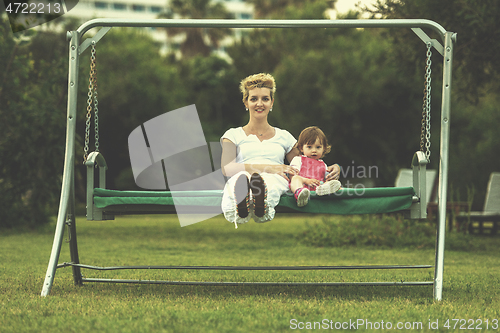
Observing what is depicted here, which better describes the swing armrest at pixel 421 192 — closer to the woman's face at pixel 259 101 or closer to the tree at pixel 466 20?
the woman's face at pixel 259 101

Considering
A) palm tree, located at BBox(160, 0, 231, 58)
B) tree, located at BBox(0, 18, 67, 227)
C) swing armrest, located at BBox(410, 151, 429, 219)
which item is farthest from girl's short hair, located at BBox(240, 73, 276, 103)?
palm tree, located at BBox(160, 0, 231, 58)

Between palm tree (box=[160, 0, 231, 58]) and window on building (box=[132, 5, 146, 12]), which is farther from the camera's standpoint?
window on building (box=[132, 5, 146, 12])

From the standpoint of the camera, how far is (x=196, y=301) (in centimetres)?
425

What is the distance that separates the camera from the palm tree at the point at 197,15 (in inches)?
1467

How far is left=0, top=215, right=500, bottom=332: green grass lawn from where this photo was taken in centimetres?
345

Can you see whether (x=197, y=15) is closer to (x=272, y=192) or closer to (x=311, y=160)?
(x=311, y=160)

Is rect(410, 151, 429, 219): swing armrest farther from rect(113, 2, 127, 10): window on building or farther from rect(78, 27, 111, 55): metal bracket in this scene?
rect(113, 2, 127, 10): window on building

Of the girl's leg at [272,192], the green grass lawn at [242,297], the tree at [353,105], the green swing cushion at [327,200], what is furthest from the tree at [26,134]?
the tree at [353,105]

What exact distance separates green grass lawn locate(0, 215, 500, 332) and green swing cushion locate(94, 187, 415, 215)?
0.67 meters

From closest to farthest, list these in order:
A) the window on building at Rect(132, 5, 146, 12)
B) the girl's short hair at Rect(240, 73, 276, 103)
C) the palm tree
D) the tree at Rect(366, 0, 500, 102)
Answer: the girl's short hair at Rect(240, 73, 276, 103), the tree at Rect(366, 0, 500, 102), the palm tree, the window on building at Rect(132, 5, 146, 12)

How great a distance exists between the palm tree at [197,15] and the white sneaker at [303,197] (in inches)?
1335

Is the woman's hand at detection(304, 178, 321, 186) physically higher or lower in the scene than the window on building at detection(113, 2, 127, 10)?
lower

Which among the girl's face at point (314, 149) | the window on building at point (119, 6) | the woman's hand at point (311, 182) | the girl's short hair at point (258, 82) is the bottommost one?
the woman's hand at point (311, 182)

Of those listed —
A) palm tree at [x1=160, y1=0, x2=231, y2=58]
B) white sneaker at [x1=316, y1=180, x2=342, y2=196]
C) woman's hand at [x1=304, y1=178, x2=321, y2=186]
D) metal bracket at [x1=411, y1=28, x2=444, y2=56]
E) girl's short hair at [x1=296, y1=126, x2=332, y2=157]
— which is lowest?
white sneaker at [x1=316, y1=180, x2=342, y2=196]
